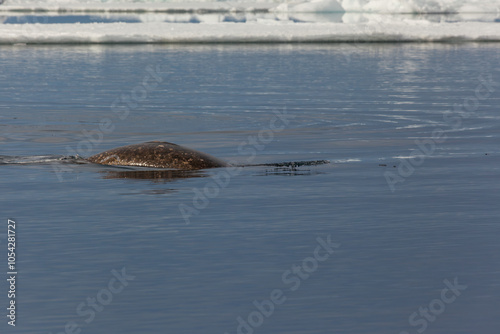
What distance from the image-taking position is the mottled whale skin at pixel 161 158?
1341 centimetres

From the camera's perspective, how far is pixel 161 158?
13461mm

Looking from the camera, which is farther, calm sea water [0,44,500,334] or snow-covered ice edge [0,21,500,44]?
snow-covered ice edge [0,21,500,44]

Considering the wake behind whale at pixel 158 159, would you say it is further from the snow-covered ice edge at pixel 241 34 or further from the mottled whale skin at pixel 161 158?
the snow-covered ice edge at pixel 241 34

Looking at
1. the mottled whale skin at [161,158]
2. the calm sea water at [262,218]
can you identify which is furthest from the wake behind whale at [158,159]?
the calm sea water at [262,218]

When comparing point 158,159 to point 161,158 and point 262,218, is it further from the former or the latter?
point 262,218

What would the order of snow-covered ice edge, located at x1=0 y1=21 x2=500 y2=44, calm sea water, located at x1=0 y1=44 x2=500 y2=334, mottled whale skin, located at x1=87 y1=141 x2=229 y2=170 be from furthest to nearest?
1. snow-covered ice edge, located at x1=0 y1=21 x2=500 y2=44
2. mottled whale skin, located at x1=87 y1=141 x2=229 y2=170
3. calm sea water, located at x1=0 y1=44 x2=500 y2=334

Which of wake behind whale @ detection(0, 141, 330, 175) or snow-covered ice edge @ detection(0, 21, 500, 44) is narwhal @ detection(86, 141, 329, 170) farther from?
snow-covered ice edge @ detection(0, 21, 500, 44)

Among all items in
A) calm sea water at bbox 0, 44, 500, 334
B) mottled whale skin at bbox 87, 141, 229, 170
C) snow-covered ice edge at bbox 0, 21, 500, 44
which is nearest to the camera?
calm sea water at bbox 0, 44, 500, 334

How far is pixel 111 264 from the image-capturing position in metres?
8.13

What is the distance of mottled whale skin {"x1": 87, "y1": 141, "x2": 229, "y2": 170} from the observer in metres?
13.4

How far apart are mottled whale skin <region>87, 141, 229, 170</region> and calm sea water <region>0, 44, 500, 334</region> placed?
321 millimetres

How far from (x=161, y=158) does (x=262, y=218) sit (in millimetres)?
3772

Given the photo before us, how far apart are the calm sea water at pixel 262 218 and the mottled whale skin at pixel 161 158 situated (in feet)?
1.05

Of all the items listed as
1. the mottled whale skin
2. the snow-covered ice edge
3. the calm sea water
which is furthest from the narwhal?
the snow-covered ice edge
